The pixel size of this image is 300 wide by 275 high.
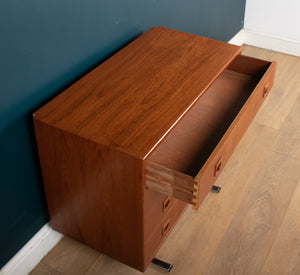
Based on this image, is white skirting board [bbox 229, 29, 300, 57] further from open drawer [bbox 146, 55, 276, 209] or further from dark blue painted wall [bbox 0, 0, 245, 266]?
dark blue painted wall [bbox 0, 0, 245, 266]

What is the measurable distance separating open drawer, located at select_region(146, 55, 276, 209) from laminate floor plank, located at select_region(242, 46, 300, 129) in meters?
0.57

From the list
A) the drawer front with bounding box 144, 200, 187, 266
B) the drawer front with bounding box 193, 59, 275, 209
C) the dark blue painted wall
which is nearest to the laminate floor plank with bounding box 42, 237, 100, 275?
the dark blue painted wall

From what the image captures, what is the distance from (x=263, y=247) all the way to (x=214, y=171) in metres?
0.51

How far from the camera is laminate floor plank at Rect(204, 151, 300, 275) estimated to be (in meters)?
1.56

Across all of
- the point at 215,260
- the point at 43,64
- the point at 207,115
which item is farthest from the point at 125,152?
the point at 215,260

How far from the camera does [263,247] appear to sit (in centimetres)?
162

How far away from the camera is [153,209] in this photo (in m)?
1.35

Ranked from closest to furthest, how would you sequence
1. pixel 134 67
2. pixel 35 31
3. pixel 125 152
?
pixel 125 152
pixel 35 31
pixel 134 67

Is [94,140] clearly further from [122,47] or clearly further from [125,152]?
[122,47]

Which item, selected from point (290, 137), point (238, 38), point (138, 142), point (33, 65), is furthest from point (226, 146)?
point (238, 38)

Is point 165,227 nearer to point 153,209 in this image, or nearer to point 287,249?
point 153,209

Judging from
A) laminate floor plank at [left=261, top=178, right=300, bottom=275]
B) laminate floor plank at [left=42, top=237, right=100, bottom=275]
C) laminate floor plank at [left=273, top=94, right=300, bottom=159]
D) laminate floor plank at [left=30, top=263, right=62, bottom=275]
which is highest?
laminate floor plank at [left=273, top=94, right=300, bottom=159]

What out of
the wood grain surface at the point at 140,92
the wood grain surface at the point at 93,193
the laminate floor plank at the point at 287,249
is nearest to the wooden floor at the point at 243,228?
the laminate floor plank at the point at 287,249

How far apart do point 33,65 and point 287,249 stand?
A: 1097mm
